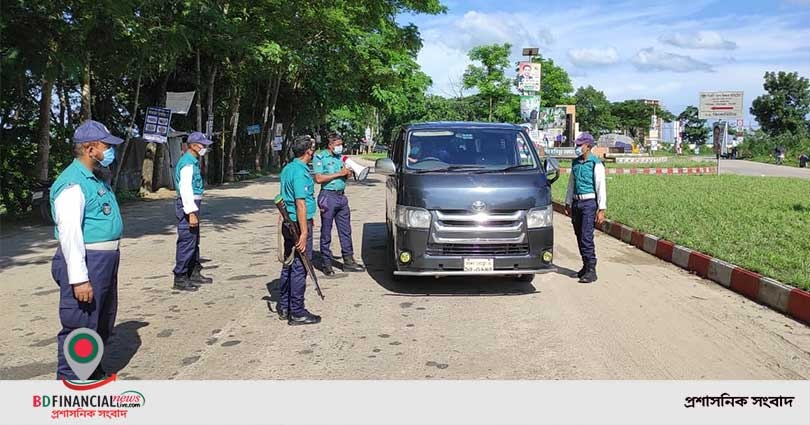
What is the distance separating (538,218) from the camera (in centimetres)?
668

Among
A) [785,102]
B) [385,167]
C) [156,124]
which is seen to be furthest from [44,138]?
[785,102]

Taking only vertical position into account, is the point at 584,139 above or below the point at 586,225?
above

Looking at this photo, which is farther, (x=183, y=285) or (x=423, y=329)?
(x=183, y=285)

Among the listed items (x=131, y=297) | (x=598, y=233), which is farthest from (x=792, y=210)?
(x=131, y=297)

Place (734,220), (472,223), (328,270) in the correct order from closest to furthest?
(472,223)
(328,270)
(734,220)

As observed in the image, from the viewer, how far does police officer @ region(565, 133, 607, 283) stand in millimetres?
7641

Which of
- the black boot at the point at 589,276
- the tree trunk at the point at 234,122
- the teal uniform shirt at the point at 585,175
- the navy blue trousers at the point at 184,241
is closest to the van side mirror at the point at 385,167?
the navy blue trousers at the point at 184,241

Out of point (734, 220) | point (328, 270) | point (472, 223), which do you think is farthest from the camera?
point (734, 220)

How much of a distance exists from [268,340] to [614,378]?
2788 millimetres

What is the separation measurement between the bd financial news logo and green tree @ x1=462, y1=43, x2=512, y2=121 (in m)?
51.1

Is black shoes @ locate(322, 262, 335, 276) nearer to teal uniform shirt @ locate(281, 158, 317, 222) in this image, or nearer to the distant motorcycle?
teal uniform shirt @ locate(281, 158, 317, 222)

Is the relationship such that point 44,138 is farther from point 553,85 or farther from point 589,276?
point 553,85

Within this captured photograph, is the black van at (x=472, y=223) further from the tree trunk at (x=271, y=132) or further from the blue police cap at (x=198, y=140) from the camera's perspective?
the tree trunk at (x=271, y=132)
